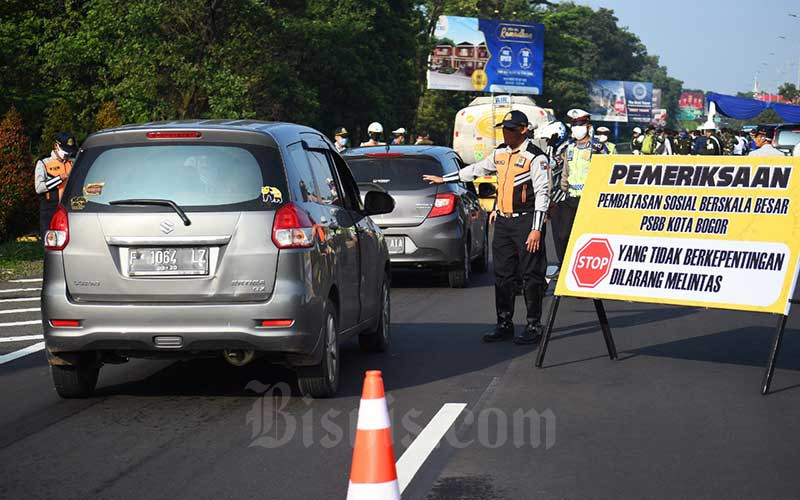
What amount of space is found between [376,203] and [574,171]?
497 cm

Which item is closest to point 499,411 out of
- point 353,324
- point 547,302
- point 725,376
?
point 353,324

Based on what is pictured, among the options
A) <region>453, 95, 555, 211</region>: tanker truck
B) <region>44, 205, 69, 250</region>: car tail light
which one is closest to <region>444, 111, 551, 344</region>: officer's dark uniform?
<region>44, 205, 69, 250</region>: car tail light

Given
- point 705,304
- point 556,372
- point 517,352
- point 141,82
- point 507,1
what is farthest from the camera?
point 507,1

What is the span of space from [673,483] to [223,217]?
3.17 meters

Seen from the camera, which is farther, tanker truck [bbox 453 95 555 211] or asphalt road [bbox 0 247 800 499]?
tanker truck [bbox 453 95 555 211]

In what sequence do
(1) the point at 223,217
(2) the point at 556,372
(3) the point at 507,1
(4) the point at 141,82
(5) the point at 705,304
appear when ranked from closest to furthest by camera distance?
(1) the point at 223,217 → (5) the point at 705,304 → (2) the point at 556,372 → (4) the point at 141,82 → (3) the point at 507,1

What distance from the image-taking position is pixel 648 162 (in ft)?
32.8

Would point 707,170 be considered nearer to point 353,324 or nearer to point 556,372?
point 556,372

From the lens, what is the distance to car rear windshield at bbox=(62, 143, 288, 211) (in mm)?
8141

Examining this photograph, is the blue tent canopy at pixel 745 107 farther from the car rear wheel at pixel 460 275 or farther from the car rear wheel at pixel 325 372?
the car rear wheel at pixel 325 372

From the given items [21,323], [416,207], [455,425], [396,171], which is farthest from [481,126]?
[455,425]

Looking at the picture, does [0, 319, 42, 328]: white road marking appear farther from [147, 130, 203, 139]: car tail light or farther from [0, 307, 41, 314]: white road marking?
[147, 130, 203, 139]: car tail light

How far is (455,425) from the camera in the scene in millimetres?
7805

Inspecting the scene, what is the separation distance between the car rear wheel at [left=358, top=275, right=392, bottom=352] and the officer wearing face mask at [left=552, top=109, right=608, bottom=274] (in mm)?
4265
